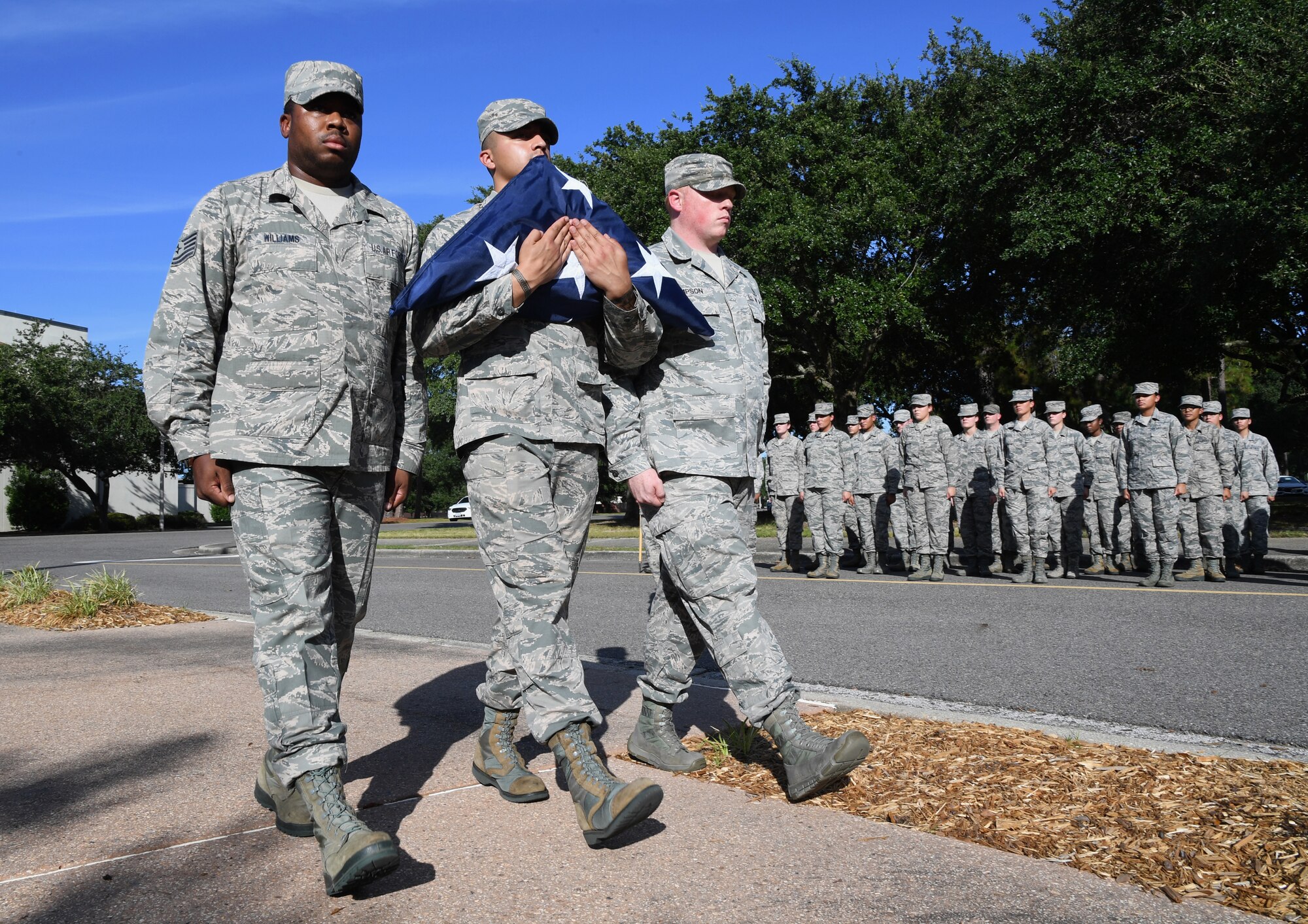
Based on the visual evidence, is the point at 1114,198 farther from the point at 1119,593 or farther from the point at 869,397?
the point at 869,397

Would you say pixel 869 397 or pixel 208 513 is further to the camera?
pixel 208 513

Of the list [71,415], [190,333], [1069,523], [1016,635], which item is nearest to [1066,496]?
[1069,523]

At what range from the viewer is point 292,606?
3010 millimetres

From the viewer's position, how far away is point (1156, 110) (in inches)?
794

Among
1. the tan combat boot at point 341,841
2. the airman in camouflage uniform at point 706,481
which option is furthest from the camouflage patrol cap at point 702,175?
the tan combat boot at point 341,841

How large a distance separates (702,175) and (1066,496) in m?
11.1

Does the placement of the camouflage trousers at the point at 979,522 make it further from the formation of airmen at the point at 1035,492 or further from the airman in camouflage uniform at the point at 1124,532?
the airman in camouflage uniform at the point at 1124,532

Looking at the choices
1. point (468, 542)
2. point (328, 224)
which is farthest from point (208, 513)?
point (328, 224)

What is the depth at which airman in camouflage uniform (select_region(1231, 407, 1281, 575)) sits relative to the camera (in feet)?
41.5

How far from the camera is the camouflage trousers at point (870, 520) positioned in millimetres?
14453

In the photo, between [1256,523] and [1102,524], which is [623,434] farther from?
[1102,524]

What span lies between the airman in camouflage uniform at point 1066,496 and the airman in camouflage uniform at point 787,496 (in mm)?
3497

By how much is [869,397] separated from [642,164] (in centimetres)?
1146

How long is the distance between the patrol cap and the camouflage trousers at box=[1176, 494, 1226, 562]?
11.2 metres
